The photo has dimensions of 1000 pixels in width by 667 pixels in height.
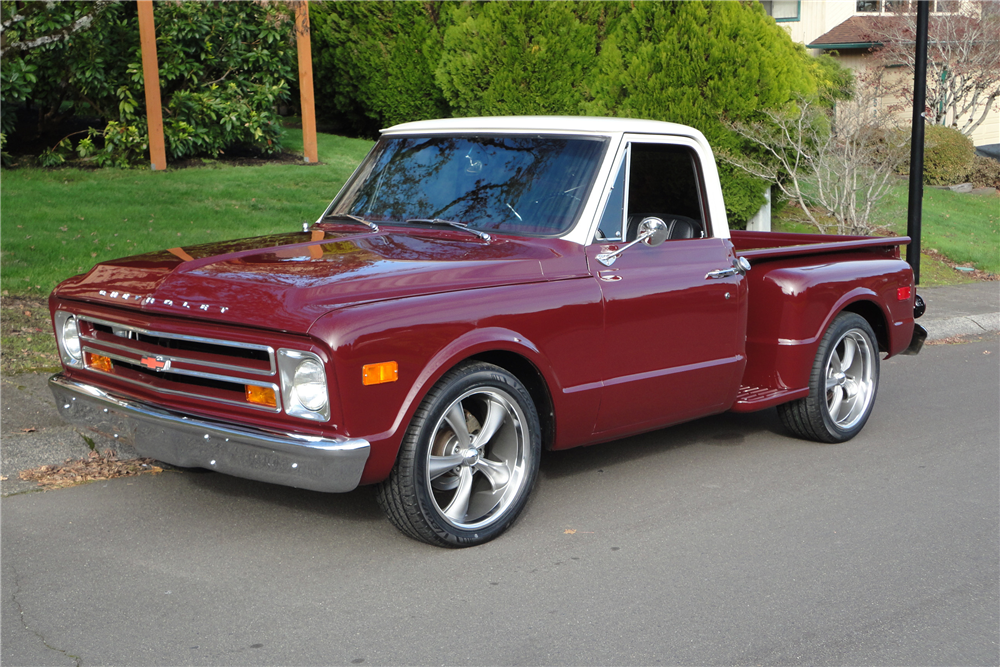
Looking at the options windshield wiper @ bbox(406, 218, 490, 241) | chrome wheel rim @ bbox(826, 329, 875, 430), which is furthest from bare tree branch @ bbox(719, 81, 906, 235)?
windshield wiper @ bbox(406, 218, 490, 241)

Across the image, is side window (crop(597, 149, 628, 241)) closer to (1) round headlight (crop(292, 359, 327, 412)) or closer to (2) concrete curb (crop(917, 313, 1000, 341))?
(1) round headlight (crop(292, 359, 327, 412))

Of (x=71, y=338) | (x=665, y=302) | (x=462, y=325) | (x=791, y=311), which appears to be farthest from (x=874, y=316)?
(x=71, y=338)

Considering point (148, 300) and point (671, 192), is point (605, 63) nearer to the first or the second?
point (671, 192)

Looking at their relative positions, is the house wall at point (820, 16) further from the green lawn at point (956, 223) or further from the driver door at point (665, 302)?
the driver door at point (665, 302)

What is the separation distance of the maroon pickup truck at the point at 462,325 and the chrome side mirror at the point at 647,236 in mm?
18

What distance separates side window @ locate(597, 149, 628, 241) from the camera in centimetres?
521

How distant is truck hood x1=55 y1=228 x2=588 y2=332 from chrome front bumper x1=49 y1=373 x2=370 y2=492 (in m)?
0.44

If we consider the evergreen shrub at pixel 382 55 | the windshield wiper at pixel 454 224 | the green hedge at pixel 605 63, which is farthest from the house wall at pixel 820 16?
the windshield wiper at pixel 454 224

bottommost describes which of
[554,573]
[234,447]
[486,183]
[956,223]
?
[956,223]

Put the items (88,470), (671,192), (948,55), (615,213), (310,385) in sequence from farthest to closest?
1. (948,55)
2. (671,192)
3. (88,470)
4. (615,213)
5. (310,385)

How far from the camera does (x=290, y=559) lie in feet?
14.5

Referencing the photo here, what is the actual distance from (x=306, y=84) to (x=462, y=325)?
1228 cm

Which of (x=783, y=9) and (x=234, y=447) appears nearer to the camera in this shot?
(x=234, y=447)

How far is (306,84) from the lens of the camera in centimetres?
1571
